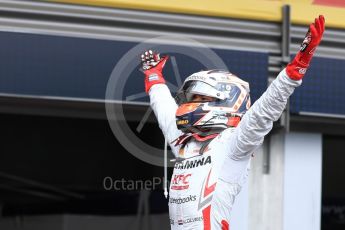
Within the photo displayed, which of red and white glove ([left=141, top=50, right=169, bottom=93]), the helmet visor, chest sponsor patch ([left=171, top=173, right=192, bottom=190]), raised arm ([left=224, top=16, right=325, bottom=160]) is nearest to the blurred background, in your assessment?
red and white glove ([left=141, top=50, right=169, bottom=93])

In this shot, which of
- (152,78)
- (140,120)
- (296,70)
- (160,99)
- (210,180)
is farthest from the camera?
(140,120)

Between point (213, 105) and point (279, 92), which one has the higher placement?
point (213, 105)

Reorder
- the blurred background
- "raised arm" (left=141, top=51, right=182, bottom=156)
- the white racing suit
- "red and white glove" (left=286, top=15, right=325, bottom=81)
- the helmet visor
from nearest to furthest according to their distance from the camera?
"red and white glove" (left=286, top=15, right=325, bottom=81), the white racing suit, the helmet visor, "raised arm" (left=141, top=51, right=182, bottom=156), the blurred background

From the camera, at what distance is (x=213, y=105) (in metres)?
4.19

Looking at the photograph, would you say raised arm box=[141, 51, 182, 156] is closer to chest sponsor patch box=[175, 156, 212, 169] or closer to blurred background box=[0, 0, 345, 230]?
chest sponsor patch box=[175, 156, 212, 169]

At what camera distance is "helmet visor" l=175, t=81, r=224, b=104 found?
4188 millimetres

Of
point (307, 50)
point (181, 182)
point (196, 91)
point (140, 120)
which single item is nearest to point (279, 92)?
point (307, 50)

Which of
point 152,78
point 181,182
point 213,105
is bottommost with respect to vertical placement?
point 181,182

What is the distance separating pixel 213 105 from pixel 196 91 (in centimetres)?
14

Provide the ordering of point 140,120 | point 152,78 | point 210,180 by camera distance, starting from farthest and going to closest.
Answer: point 140,120
point 152,78
point 210,180

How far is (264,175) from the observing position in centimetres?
602

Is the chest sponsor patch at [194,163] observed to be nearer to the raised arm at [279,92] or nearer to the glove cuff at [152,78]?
the raised arm at [279,92]

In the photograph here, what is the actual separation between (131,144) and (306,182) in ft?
4.70

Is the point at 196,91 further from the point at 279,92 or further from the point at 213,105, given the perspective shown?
Result: the point at 279,92
